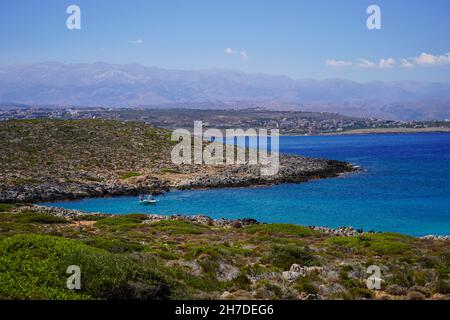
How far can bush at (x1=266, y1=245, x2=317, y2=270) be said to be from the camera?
2194cm

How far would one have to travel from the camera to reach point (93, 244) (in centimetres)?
2147

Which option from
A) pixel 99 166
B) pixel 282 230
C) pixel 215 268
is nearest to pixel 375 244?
pixel 282 230

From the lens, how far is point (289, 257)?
2256 centimetres

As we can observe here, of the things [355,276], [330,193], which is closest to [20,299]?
[355,276]

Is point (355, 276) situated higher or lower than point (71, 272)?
lower

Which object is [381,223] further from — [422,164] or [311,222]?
[422,164]

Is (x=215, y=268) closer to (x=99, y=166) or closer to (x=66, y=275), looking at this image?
(x=66, y=275)

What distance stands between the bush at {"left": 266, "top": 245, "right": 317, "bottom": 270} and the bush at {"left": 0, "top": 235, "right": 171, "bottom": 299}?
756 cm

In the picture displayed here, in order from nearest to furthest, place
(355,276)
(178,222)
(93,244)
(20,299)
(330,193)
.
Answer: (20,299) < (355,276) < (93,244) < (178,222) < (330,193)

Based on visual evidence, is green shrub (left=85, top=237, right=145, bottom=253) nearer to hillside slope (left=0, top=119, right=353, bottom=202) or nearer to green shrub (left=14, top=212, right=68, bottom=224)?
green shrub (left=14, top=212, right=68, bottom=224)

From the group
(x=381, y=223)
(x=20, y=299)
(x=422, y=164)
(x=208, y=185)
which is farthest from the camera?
(x=422, y=164)

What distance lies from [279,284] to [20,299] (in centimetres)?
901

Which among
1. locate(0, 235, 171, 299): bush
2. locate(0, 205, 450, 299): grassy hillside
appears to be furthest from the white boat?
locate(0, 235, 171, 299): bush

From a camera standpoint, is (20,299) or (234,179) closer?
(20,299)
